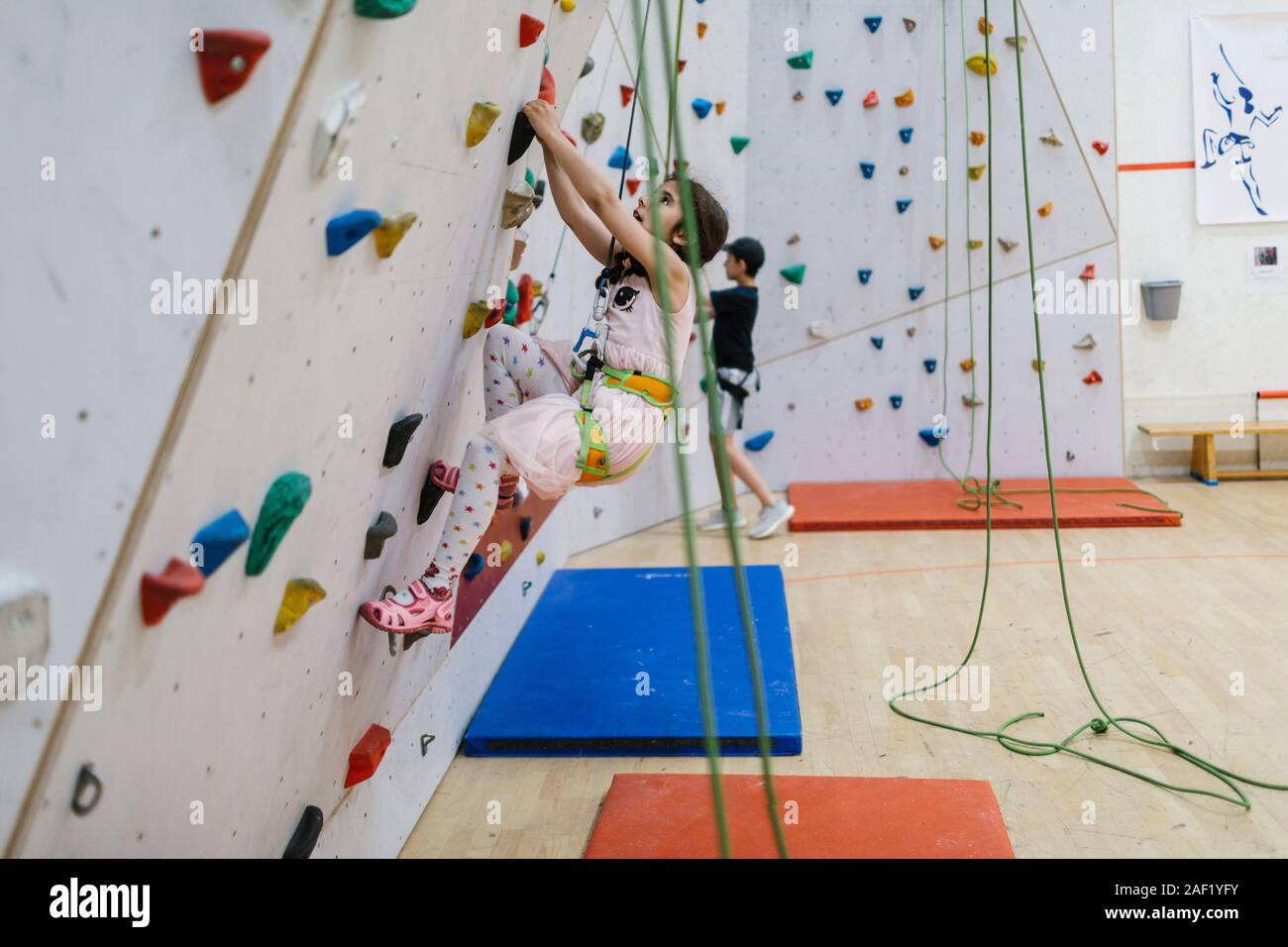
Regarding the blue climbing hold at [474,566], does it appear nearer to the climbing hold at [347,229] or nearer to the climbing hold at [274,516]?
the climbing hold at [274,516]

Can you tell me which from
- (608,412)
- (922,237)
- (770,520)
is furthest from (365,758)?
(922,237)

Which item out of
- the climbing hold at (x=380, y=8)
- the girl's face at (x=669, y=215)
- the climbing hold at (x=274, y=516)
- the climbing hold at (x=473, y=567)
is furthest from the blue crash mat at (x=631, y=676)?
the climbing hold at (x=380, y=8)

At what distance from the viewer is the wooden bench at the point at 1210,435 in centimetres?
483

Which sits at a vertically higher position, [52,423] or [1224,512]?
[52,423]

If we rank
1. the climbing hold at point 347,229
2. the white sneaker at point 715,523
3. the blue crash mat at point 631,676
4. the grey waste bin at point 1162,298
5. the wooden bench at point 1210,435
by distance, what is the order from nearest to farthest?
the climbing hold at point 347,229 < the blue crash mat at point 631,676 < the white sneaker at point 715,523 < the wooden bench at point 1210,435 < the grey waste bin at point 1162,298

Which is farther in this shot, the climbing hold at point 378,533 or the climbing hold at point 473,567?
the climbing hold at point 473,567

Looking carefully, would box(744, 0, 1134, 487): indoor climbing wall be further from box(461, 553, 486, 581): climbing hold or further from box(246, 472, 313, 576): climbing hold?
box(246, 472, 313, 576): climbing hold

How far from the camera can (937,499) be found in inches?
184

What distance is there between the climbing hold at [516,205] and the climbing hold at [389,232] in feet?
1.93

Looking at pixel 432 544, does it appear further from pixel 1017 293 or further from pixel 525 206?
pixel 1017 293

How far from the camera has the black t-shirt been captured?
424 centimetres

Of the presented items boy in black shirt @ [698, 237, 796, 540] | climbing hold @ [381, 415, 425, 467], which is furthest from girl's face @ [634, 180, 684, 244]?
boy in black shirt @ [698, 237, 796, 540]
